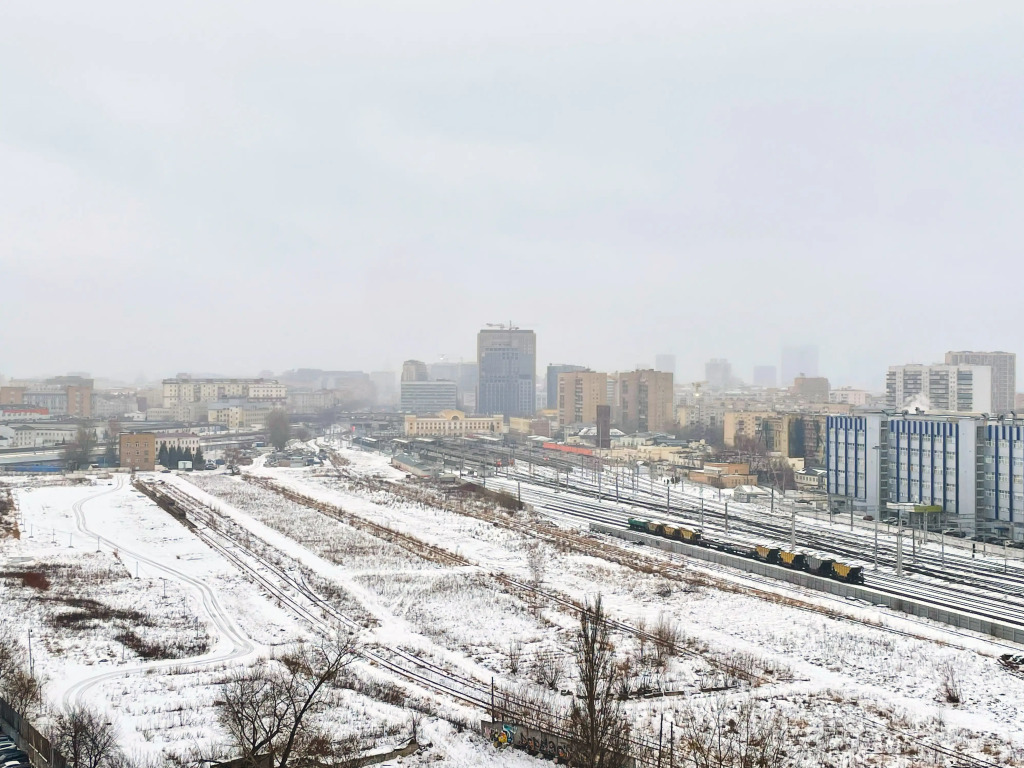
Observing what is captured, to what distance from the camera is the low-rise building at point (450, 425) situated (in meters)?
101

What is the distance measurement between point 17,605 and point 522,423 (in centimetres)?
8711

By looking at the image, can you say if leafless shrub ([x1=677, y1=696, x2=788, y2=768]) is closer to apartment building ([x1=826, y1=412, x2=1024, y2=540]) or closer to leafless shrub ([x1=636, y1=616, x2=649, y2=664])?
leafless shrub ([x1=636, y1=616, x2=649, y2=664])

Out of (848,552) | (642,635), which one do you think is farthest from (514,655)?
(848,552)

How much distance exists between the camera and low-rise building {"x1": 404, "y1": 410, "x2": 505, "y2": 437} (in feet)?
331

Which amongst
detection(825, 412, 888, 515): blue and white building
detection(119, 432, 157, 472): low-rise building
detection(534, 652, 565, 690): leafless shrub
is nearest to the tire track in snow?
detection(534, 652, 565, 690): leafless shrub

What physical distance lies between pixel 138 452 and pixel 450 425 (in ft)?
145

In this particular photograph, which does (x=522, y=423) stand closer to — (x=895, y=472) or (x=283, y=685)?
(x=895, y=472)

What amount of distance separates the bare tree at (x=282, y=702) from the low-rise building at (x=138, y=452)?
49687mm

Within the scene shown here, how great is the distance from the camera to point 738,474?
5341 cm

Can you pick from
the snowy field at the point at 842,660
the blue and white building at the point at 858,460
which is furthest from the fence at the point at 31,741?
the blue and white building at the point at 858,460

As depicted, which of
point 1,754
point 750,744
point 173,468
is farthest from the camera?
point 173,468

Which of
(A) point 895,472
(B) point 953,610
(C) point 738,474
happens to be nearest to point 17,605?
(B) point 953,610

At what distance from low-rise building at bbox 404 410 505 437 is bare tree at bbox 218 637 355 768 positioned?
82.6m

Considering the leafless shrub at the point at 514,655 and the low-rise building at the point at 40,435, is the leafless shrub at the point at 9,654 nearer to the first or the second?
the leafless shrub at the point at 514,655
